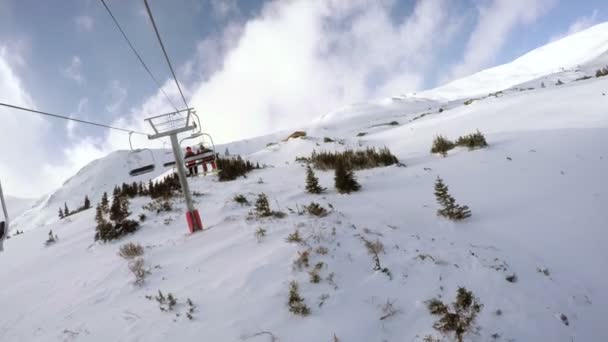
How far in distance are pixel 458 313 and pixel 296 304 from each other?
3.92ft

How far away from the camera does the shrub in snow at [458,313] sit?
78.5 inches

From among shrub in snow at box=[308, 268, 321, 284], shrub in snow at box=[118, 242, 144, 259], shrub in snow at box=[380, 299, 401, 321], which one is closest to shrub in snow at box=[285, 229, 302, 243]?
shrub in snow at box=[308, 268, 321, 284]

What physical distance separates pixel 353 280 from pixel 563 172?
14.1ft

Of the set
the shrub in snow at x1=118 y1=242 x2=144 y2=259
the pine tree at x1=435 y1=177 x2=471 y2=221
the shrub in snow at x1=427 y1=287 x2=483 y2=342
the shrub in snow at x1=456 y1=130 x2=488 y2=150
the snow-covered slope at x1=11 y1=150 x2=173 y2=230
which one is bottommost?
the shrub in snow at x1=427 y1=287 x2=483 y2=342

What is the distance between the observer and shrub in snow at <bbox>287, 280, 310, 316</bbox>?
2193mm

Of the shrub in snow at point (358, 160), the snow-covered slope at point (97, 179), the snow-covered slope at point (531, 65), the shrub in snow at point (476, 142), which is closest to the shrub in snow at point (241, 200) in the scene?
the shrub in snow at point (358, 160)

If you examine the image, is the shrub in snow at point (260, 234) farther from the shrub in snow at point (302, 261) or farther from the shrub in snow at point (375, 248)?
the shrub in snow at point (375, 248)

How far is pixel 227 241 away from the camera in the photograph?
362 cm

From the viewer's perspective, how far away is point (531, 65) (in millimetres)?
46938

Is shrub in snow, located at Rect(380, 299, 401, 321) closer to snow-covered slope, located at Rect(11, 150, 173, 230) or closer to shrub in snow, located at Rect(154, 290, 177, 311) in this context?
shrub in snow, located at Rect(154, 290, 177, 311)

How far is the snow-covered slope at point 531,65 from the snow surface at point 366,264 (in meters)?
40.4

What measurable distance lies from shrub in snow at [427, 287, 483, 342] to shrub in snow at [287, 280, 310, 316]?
0.92 metres

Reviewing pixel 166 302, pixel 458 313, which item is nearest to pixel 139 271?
pixel 166 302

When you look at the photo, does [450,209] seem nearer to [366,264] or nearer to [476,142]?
[366,264]
